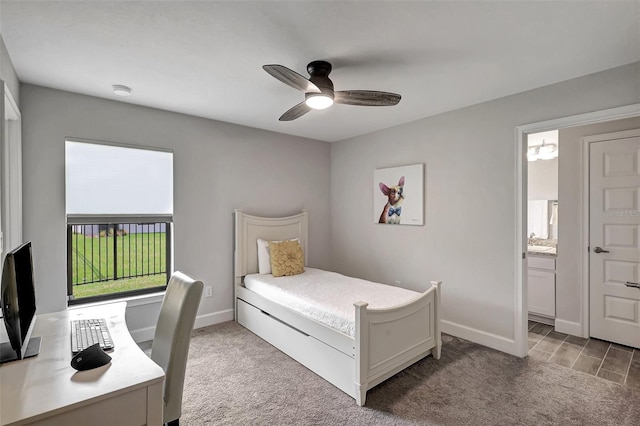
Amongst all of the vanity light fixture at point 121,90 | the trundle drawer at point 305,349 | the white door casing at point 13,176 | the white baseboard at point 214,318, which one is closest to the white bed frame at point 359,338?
the trundle drawer at point 305,349

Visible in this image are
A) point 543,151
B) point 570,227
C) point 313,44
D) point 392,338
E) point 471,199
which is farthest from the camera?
point 543,151

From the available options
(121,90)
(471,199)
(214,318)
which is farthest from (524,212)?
(121,90)

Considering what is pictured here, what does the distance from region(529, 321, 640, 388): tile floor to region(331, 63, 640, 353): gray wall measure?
1.39 ft

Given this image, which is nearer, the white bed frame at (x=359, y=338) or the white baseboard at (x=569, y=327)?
the white bed frame at (x=359, y=338)

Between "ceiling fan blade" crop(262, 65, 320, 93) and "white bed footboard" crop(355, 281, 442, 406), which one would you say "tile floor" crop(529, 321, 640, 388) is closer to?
"white bed footboard" crop(355, 281, 442, 406)

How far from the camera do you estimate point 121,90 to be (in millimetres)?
2738

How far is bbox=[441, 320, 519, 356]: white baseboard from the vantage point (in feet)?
9.67

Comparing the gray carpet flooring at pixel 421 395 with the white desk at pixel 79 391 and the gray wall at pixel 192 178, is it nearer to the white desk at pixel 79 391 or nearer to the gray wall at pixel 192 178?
the white desk at pixel 79 391

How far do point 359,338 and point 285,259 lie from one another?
174 centimetres

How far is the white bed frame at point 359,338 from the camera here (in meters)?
2.21

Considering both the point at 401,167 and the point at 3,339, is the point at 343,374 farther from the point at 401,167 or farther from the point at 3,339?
the point at 401,167

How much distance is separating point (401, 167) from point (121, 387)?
3396 mm

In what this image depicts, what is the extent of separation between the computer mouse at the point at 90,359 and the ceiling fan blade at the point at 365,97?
201 centimetres

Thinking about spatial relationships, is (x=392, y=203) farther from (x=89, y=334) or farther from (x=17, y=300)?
(x=17, y=300)
